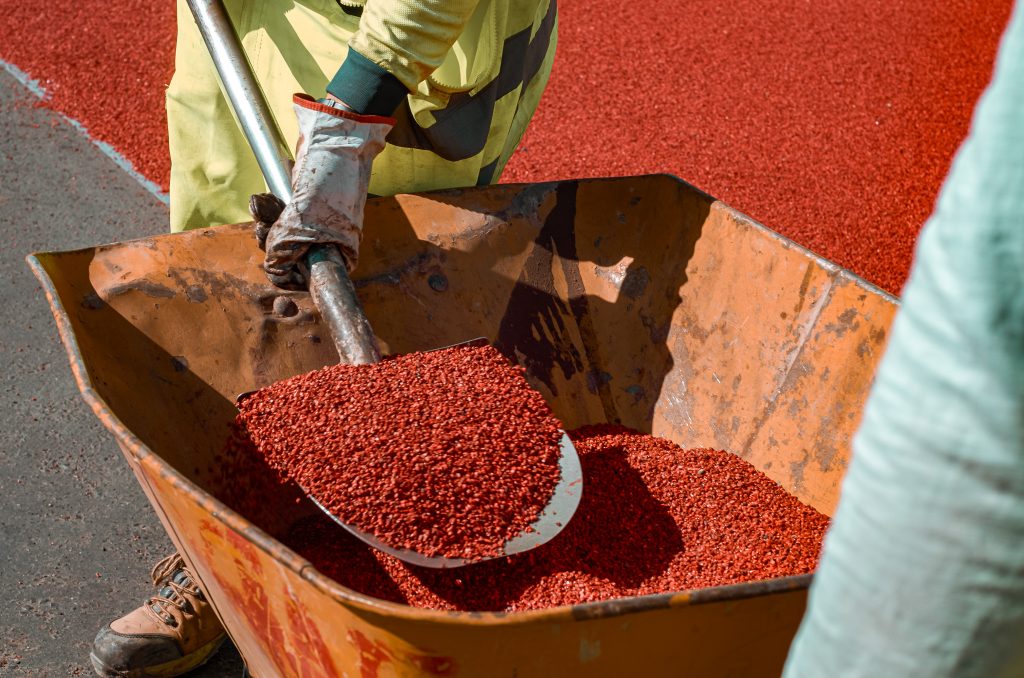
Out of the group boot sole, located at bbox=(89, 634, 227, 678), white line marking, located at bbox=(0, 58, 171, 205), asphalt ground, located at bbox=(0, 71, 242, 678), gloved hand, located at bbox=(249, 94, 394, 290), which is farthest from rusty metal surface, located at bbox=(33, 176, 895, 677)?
white line marking, located at bbox=(0, 58, 171, 205)

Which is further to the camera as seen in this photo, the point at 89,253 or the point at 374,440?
the point at 89,253

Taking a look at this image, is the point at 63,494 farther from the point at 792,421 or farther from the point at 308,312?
the point at 792,421

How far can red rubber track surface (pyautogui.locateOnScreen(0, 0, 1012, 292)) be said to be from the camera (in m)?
3.76

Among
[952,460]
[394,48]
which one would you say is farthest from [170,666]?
[952,460]

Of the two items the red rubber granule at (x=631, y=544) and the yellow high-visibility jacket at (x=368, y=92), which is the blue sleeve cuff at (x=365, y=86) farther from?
Result: the red rubber granule at (x=631, y=544)

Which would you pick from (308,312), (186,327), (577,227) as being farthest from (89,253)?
(577,227)

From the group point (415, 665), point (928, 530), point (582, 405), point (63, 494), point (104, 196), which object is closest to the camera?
point (928, 530)

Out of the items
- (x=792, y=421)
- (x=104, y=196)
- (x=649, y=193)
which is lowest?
(x=104, y=196)

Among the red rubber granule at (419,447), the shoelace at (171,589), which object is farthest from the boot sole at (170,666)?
the red rubber granule at (419,447)

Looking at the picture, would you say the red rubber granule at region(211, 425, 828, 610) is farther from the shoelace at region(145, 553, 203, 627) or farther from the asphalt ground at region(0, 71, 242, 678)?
the asphalt ground at region(0, 71, 242, 678)

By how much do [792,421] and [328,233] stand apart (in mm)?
1077

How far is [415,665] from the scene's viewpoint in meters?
1.14

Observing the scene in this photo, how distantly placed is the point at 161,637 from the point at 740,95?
3.52 meters

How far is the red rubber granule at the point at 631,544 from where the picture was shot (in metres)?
1.61
